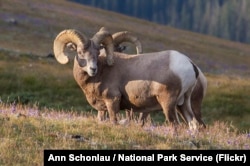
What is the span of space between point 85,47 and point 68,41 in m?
1.00

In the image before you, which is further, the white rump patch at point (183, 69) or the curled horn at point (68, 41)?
the curled horn at point (68, 41)

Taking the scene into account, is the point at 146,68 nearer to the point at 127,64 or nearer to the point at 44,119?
the point at 127,64

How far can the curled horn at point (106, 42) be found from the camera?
50.8ft

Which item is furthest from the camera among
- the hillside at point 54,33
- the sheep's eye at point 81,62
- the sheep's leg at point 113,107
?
the hillside at point 54,33

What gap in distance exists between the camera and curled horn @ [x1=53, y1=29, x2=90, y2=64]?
15.3 metres

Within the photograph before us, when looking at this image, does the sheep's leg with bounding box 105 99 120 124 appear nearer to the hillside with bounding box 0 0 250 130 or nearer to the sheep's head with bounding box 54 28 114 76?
the sheep's head with bounding box 54 28 114 76

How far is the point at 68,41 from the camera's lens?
16031mm

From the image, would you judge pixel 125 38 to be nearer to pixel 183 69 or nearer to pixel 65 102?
pixel 183 69

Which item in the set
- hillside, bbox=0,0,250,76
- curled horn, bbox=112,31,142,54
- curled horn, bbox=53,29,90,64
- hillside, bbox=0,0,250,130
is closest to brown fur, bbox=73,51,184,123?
curled horn, bbox=53,29,90,64

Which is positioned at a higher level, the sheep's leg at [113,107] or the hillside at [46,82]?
the hillside at [46,82]

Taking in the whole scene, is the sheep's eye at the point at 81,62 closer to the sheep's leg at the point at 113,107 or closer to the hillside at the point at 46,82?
the sheep's leg at the point at 113,107

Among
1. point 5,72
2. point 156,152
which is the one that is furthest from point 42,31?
point 156,152

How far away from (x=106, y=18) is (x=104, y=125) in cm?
8347

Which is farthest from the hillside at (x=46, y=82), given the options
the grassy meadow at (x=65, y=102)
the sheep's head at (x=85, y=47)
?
the sheep's head at (x=85, y=47)
